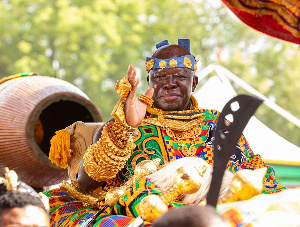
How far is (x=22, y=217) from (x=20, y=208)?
0.05m

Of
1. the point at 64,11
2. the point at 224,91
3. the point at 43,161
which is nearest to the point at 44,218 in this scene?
the point at 43,161

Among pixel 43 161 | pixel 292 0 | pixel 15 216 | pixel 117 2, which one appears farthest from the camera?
pixel 117 2

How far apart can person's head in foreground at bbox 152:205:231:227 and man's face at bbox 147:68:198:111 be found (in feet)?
7.10

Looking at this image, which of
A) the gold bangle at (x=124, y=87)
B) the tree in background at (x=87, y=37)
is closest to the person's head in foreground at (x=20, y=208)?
the gold bangle at (x=124, y=87)

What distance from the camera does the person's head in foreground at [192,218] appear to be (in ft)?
4.36

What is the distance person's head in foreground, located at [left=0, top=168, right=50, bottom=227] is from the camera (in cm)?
174

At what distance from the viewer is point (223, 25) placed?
2089cm

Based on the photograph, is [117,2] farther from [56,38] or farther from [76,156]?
[76,156]

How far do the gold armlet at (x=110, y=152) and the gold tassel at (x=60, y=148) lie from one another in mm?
729

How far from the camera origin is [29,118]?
444cm

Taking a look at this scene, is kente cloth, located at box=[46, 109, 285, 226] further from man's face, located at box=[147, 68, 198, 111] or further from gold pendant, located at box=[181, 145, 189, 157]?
man's face, located at box=[147, 68, 198, 111]

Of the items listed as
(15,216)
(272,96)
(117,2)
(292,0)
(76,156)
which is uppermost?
(117,2)

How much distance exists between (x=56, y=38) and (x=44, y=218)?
545 inches

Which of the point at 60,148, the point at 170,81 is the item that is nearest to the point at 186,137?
the point at 170,81
